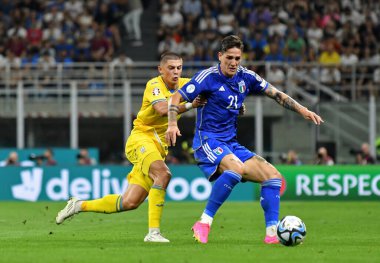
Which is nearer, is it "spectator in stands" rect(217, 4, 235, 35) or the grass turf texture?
the grass turf texture

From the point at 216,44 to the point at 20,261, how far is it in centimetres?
2193

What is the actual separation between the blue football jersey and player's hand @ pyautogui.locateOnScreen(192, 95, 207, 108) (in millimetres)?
41

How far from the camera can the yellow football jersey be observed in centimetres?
1315

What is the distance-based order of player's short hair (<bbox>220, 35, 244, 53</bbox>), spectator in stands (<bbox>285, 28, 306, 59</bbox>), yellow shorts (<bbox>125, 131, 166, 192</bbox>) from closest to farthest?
player's short hair (<bbox>220, 35, 244, 53</bbox>) < yellow shorts (<bbox>125, 131, 166, 192</bbox>) < spectator in stands (<bbox>285, 28, 306, 59</bbox>)

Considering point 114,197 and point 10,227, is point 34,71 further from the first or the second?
point 114,197

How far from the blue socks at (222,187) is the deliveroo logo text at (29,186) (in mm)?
13907

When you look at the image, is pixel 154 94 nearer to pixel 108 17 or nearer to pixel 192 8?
pixel 192 8

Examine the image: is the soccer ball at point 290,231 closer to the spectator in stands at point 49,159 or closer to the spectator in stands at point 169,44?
the spectator in stands at point 49,159

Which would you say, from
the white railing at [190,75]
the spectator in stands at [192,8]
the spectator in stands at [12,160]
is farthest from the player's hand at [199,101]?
A: the spectator in stands at [192,8]

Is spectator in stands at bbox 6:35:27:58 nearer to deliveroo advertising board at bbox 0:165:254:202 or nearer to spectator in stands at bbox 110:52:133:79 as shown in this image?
spectator in stands at bbox 110:52:133:79

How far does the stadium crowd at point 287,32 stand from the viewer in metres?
31.2

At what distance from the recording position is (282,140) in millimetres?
31203

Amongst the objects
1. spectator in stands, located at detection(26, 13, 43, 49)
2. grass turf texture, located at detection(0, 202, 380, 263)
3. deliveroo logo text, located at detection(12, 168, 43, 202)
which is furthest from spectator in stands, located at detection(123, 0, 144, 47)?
grass turf texture, located at detection(0, 202, 380, 263)

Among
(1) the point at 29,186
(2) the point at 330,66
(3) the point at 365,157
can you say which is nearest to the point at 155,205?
(1) the point at 29,186
